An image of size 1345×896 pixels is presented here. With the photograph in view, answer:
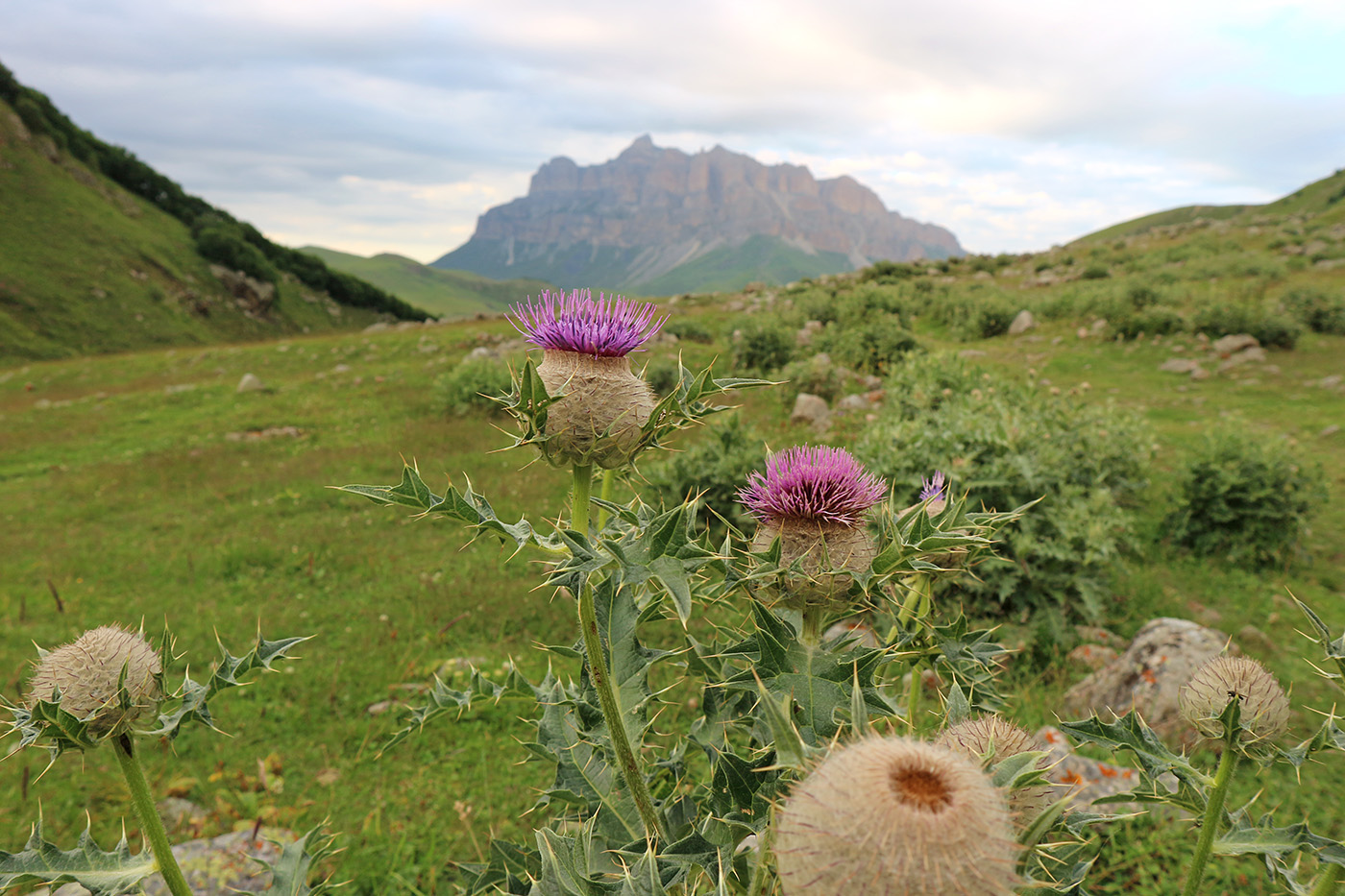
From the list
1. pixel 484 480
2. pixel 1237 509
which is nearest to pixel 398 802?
pixel 484 480

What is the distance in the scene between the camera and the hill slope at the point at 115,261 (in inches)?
1655

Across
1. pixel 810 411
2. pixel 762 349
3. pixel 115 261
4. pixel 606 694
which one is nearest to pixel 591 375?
pixel 606 694

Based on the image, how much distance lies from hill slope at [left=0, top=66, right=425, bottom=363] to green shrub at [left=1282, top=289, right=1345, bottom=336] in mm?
56864

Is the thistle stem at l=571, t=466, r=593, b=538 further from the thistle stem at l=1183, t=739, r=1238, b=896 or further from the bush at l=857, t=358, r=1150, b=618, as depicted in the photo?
the bush at l=857, t=358, r=1150, b=618

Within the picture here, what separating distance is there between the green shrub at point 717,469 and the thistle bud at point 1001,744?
5.85 metres

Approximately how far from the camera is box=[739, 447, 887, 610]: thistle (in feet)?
7.10

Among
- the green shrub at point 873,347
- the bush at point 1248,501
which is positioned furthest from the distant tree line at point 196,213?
the bush at point 1248,501

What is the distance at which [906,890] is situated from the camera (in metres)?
1.08

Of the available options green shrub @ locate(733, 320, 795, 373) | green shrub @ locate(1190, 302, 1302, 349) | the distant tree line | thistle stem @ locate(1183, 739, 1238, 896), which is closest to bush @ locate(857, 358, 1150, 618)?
thistle stem @ locate(1183, 739, 1238, 896)

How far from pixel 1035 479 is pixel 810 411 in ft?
22.0

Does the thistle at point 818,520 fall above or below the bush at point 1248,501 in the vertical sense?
above

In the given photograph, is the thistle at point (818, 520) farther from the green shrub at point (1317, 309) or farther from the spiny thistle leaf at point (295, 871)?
the green shrub at point (1317, 309)

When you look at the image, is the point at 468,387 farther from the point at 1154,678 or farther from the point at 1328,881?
the point at 1328,881

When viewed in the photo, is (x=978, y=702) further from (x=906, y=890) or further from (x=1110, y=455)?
(x=1110, y=455)
